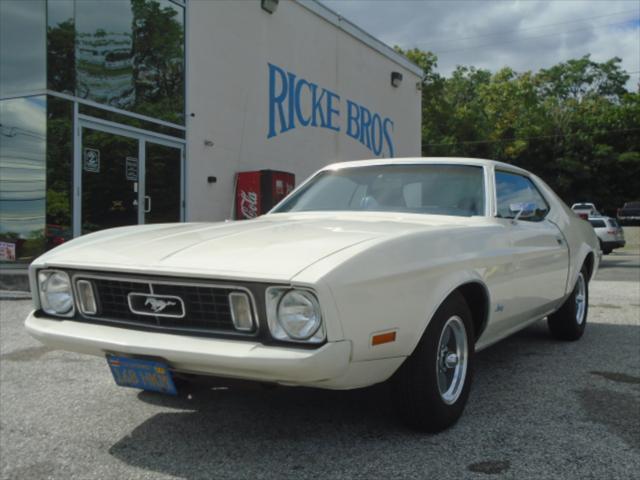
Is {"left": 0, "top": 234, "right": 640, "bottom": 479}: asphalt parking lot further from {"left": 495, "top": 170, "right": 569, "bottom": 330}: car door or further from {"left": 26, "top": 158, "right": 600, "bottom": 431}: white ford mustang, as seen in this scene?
{"left": 495, "top": 170, "right": 569, "bottom": 330}: car door

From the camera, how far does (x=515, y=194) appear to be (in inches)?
160

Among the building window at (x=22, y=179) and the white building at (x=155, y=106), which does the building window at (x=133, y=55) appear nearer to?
the white building at (x=155, y=106)

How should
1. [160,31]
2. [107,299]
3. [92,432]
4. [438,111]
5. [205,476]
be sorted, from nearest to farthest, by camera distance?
[205,476], [107,299], [92,432], [160,31], [438,111]

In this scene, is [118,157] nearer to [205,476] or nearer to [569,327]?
[569,327]

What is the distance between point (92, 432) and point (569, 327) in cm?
353

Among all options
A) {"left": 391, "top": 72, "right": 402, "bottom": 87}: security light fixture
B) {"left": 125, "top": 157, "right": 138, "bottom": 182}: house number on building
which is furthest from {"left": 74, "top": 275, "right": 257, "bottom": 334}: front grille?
{"left": 391, "top": 72, "right": 402, "bottom": 87}: security light fixture

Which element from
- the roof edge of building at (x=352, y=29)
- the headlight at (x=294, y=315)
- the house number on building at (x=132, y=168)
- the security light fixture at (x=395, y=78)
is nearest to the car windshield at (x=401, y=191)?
the headlight at (x=294, y=315)

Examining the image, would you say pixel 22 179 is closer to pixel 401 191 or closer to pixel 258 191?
pixel 258 191

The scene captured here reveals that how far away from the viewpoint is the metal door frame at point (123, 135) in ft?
27.5

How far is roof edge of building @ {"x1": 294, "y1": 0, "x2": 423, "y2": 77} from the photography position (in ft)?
45.9

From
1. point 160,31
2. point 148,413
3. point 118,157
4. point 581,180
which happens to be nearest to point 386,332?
point 148,413

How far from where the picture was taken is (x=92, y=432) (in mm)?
2900

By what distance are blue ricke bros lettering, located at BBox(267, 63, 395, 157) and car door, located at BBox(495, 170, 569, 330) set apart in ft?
29.7

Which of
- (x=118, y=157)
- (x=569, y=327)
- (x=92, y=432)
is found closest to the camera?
(x=92, y=432)
